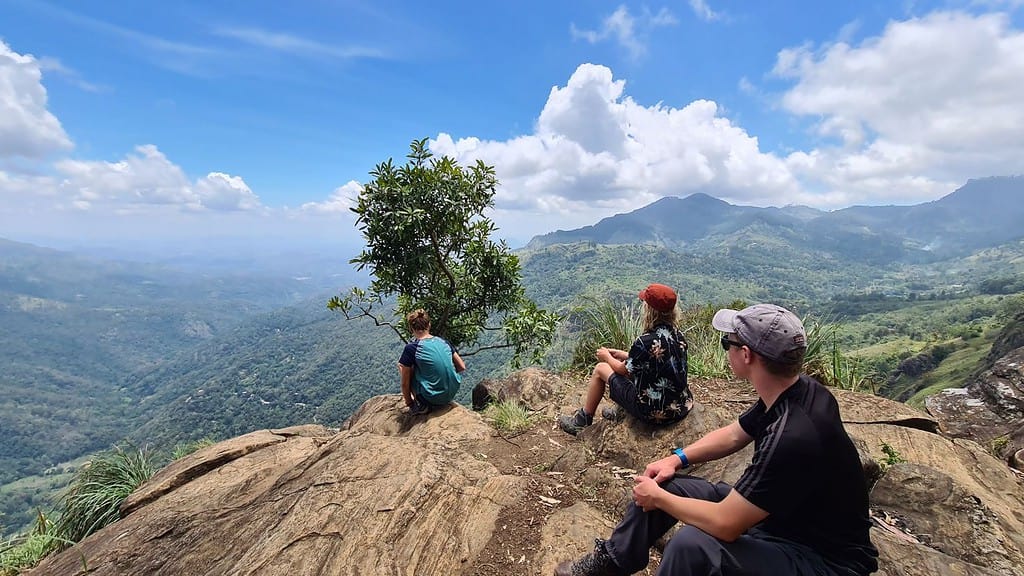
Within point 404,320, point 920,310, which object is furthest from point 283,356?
point 920,310

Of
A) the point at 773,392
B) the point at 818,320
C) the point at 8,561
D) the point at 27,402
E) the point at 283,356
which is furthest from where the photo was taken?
the point at 283,356

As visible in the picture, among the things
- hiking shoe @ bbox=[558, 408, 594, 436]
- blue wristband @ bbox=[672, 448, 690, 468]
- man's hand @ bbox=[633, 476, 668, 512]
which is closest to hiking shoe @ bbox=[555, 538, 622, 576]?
man's hand @ bbox=[633, 476, 668, 512]

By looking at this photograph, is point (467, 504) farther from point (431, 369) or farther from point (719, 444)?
point (431, 369)

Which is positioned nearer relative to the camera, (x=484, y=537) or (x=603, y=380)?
(x=484, y=537)

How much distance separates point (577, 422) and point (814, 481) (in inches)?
175

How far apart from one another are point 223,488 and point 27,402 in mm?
232702

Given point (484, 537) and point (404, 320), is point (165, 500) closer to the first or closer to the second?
point (484, 537)

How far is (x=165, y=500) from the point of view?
18.0ft

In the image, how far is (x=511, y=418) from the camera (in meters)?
6.98

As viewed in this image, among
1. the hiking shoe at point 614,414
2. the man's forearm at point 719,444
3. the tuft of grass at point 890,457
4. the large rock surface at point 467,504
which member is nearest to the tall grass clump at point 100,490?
the large rock surface at point 467,504

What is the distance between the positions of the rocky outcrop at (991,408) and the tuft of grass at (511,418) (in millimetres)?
6104

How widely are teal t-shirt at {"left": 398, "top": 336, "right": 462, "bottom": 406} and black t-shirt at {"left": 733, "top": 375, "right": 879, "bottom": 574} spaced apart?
17.6 ft

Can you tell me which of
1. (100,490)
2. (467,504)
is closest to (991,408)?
(467,504)

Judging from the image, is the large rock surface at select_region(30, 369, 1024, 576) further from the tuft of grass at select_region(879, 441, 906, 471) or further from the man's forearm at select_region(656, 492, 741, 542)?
the man's forearm at select_region(656, 492, 741, 542)
